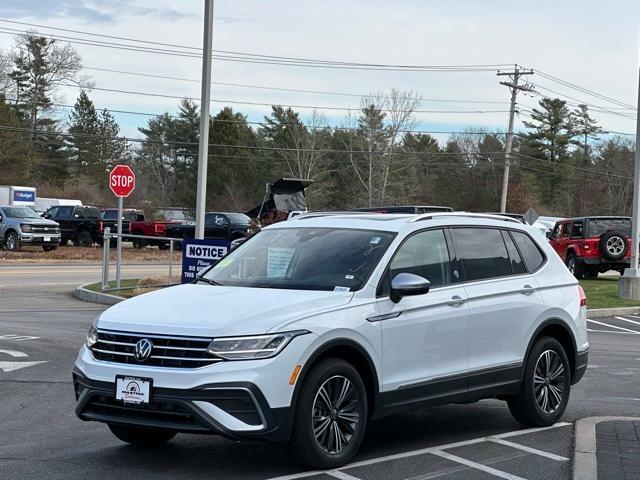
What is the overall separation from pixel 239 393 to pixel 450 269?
8.09 ft

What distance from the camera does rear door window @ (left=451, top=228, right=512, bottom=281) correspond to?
8273 millimetres

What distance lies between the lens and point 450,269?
8.07m

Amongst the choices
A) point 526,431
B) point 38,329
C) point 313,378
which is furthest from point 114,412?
point 38,329

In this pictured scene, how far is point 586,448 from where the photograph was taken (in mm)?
7527

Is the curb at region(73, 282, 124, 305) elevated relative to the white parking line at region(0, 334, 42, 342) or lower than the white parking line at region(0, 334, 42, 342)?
lower

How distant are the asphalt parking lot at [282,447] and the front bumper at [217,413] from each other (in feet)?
1.42

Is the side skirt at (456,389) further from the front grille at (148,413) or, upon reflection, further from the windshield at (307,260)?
the front grille at (148,413)

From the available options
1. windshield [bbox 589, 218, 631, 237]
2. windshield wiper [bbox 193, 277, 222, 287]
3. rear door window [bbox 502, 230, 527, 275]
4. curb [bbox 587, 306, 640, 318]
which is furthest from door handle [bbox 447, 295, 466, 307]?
windshield [bbox 589, 218, 631, 237]

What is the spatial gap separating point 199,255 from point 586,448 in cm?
1167

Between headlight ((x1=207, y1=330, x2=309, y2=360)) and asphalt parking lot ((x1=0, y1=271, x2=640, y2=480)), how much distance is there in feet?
2.82

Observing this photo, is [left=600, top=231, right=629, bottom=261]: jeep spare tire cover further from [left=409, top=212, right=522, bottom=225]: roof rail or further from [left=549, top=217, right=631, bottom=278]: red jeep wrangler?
[left=409, top=212, right=522, bottom=225]: roof rail

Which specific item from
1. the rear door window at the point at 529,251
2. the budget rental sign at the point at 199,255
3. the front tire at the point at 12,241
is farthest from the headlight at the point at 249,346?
the front tire at the point at 12,241

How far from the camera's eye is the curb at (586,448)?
6804 mm

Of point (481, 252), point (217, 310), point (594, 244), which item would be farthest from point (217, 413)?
point (594, 244)
